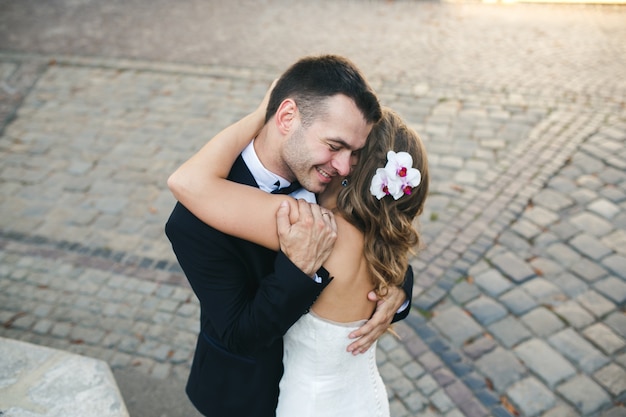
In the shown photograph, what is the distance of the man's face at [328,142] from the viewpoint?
99.8 inches

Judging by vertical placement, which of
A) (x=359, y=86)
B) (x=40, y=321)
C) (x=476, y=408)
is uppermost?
(x=359, y=86)

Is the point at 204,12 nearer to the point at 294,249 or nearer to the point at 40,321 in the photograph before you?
the point at 40,321

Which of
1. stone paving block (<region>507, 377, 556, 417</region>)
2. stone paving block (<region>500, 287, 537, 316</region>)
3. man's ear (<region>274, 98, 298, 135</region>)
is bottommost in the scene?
stone paving block (<region>507, 377, 556, 417</region>)

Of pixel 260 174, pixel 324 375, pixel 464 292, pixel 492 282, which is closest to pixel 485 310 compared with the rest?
pixel 464 292

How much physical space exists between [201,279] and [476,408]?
8.51 ft

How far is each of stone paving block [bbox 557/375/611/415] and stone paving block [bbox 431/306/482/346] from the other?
78cm

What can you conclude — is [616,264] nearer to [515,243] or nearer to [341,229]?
[515,243]

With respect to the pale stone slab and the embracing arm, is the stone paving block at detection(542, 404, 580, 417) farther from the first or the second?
the pale stone slab

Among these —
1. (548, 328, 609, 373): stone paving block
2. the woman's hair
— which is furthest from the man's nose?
(548, 328, 609, 373): stone paving block

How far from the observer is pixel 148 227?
19.5 feet

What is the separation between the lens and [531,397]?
4023mm

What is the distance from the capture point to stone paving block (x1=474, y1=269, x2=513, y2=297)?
494 centimetres

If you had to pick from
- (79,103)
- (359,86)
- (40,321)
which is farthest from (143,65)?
(359,86)

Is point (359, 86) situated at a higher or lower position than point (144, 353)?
higher
